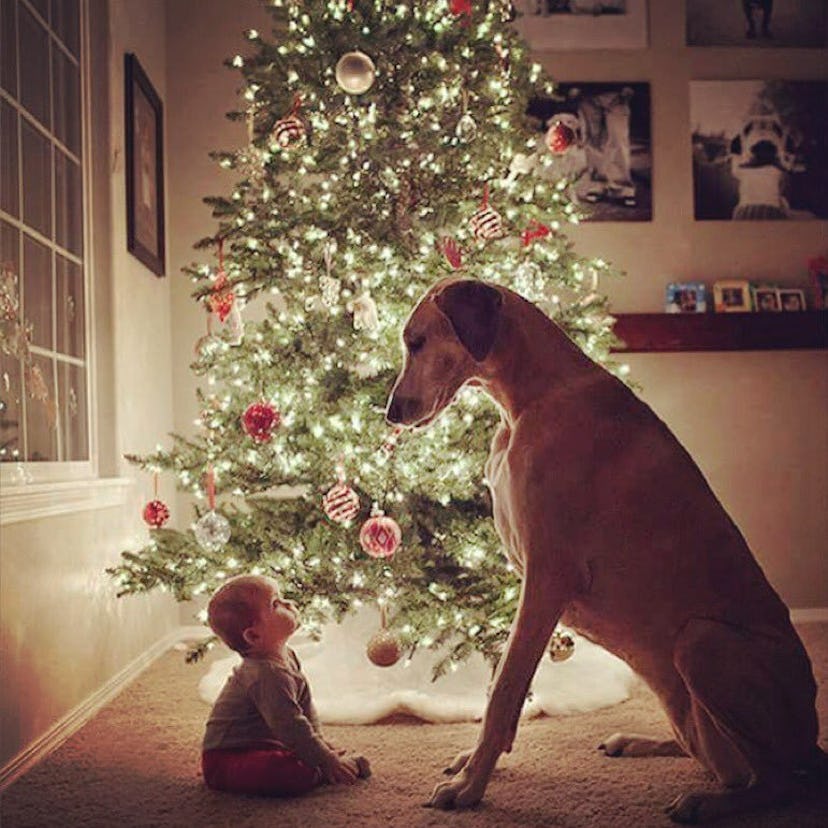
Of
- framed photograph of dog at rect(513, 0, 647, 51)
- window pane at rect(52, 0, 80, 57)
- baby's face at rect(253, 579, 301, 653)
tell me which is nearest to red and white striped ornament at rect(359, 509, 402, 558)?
baby's face at rect(253, 579, 301, 653)

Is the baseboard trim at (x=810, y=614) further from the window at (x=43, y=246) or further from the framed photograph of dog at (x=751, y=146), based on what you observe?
the window at (x=43, y=246)

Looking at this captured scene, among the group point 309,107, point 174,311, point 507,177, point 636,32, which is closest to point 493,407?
point 507,177

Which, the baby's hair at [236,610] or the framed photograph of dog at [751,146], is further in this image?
the framed photograph of dog at [751,146]

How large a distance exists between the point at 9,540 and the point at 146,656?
153 cm

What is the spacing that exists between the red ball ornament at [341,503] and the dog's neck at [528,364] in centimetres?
75

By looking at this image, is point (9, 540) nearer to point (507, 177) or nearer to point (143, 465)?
point (143, 465)

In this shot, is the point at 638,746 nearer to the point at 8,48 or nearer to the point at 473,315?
the point at 473,315

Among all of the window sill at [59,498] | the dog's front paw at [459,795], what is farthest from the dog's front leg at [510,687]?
the window sill at [59,498]

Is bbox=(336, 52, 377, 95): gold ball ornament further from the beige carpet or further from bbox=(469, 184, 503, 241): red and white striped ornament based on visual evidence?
the beige carpet

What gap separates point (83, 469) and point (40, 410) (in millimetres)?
441

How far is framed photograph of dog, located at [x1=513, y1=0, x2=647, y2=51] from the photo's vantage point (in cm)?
473

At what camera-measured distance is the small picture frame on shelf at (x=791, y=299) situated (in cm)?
469

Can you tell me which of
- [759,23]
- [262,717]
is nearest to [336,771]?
[262,717]

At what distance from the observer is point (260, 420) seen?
279 cm
